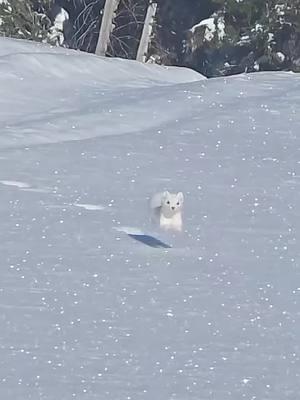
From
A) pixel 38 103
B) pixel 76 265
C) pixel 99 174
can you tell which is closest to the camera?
pixel 76 265

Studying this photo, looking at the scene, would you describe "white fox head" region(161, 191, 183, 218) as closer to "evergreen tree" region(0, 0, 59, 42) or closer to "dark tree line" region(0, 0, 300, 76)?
"dark tree line" region(0, 0, 300, 76)

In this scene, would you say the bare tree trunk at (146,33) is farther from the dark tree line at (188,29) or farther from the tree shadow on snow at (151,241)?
the tree shadow on snow at (151,241)

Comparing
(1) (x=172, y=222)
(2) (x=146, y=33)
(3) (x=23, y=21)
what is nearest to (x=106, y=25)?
(2) (x=146, y=33)

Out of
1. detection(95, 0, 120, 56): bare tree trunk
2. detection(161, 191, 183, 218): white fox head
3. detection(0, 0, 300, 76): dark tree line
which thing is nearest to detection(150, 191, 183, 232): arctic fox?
detection(161, 191, 183, 218): white fox head

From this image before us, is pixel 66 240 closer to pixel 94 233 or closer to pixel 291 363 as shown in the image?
pixel 94 233

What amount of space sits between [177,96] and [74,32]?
16894 millimetres

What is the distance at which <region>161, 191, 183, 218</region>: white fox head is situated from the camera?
504cm

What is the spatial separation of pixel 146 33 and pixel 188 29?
101cm

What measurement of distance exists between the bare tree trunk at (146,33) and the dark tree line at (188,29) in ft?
1.78

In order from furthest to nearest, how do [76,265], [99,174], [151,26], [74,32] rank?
[74,32], [151,26], [99,174], [76,265]

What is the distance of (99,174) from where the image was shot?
6.57m

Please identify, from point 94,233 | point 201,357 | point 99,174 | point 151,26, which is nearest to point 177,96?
point 99,174

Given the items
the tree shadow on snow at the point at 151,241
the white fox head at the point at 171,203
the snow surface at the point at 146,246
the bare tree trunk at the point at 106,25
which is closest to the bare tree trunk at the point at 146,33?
the bare tree trunk at the point at 106,25

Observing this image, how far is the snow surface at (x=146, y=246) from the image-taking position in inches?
152
